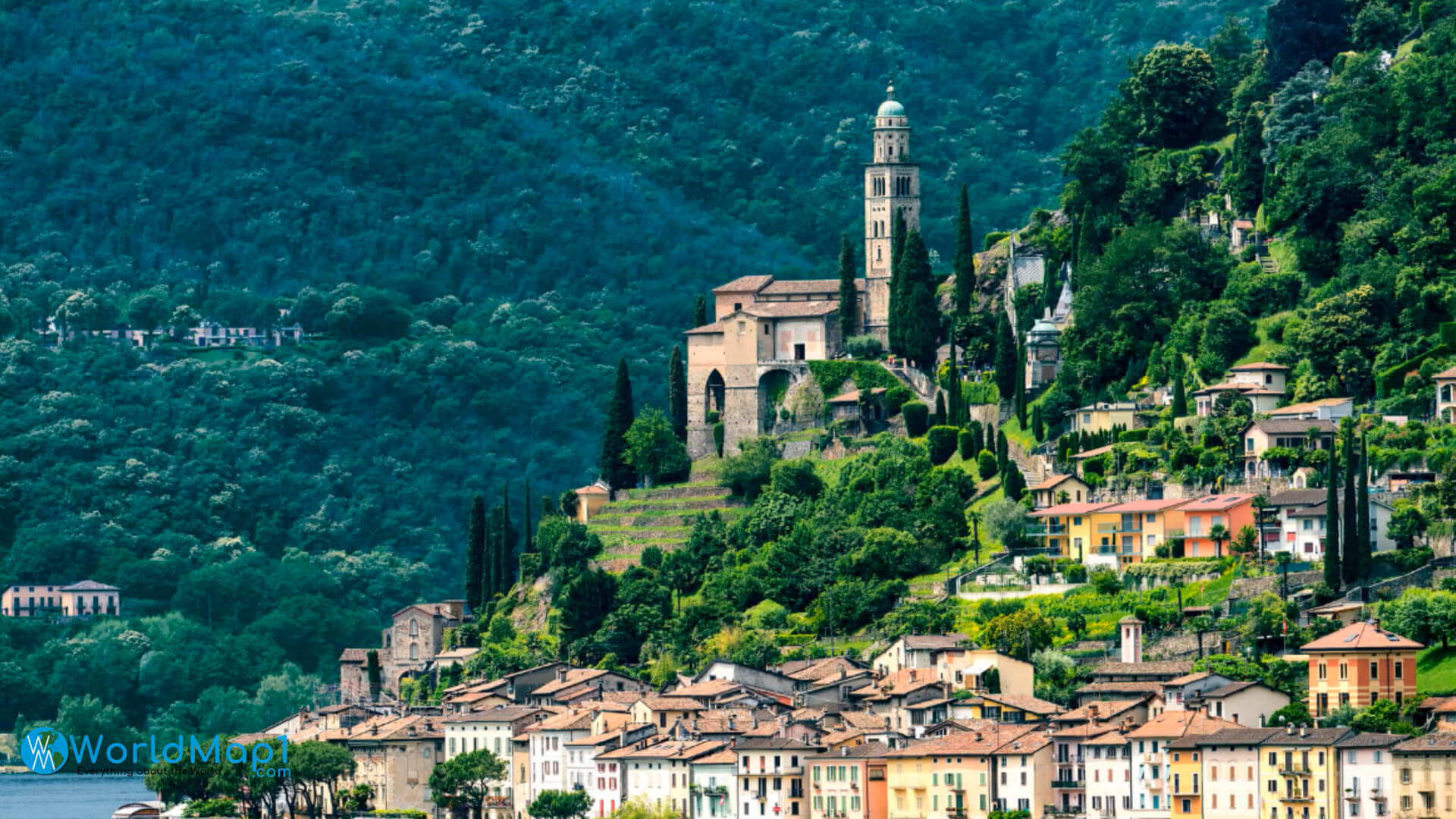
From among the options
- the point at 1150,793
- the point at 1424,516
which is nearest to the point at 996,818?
the point at 1150,793

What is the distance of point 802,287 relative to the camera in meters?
140

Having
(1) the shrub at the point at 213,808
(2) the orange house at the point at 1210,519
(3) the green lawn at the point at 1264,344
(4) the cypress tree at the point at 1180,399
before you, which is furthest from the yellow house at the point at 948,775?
(3) the green lawn at the point at 1264,344

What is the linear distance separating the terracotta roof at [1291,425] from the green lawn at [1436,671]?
14.4m

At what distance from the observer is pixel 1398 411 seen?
111 m

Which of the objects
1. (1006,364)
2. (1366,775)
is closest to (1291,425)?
(1006,364)

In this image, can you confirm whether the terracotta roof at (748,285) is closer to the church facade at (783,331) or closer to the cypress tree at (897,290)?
the church facade at (783,331)

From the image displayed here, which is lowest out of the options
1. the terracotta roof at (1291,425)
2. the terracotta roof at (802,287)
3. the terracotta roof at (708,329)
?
the terracotta roof at (1291,425)

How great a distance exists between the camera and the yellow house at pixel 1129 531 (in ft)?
361

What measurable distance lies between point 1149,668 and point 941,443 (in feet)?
81.4

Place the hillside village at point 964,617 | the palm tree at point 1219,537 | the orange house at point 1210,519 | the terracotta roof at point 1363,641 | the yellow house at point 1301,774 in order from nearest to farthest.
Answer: the yellow house at point 1301,774 → the terracotta roof at point 1363,641 → the hillside village at point 964,617 → the palm tree at point 1219,537 → the orange house at point 1210,519

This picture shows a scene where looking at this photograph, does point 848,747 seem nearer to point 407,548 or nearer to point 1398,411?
point 1398,411

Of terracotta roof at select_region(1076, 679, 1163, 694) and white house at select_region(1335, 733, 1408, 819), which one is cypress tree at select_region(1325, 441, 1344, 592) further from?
white house at select_region(1335, 733, 1408, 819)

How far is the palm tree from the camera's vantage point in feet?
353

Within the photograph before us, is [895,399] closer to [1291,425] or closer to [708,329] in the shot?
[708,329]
